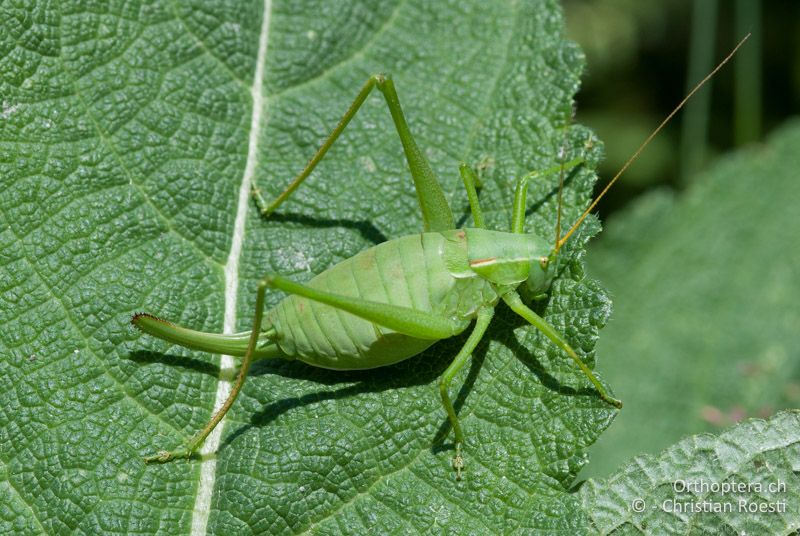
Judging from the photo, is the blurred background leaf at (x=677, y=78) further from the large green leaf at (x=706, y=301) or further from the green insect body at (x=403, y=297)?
the green insect body at (x=403, y=297)

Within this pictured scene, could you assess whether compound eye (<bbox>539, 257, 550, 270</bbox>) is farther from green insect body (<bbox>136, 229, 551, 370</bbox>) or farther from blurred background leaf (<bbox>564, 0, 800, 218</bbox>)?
blurred background leaf (<bbox>564, 0, 800, 218</bbox>)

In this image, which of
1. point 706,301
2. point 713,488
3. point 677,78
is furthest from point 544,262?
point 677,78

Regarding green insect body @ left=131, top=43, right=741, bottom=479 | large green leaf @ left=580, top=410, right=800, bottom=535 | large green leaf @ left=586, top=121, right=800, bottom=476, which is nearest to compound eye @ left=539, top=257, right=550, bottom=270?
green insect body @ left=131, top=43, right=741, bottom=479

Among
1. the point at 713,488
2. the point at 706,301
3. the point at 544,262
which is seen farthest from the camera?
the point at 706,301

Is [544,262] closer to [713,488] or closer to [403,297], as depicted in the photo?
[403,297]

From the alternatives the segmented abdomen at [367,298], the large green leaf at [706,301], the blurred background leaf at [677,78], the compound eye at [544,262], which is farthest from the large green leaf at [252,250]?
the blurred background leaf at [677,78]
